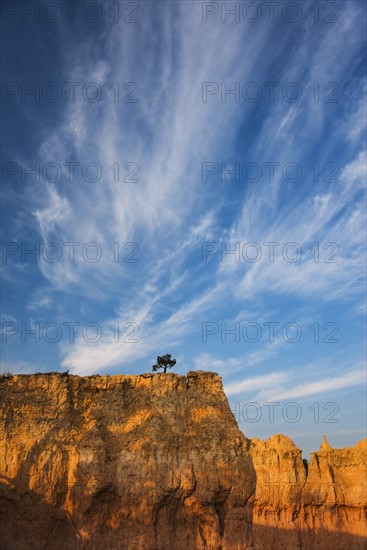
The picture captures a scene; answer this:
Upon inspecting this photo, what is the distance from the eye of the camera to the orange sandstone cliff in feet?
90.5

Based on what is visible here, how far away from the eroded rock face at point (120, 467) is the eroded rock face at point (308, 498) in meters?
2.40

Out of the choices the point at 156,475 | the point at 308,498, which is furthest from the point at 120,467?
the point at 308,498

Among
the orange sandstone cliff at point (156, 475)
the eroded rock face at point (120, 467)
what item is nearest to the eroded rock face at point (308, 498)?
the orange sandstone cliff at point (156, 475)

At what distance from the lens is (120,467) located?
28812mm

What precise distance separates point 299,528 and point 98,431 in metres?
15.3

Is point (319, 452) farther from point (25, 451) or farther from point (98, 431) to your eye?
point (25, 451)

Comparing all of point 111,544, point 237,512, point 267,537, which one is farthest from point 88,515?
point 267,537

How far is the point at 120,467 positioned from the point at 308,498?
537 inches

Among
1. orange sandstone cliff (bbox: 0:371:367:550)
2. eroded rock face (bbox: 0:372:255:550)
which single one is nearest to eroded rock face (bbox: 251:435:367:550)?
orange sandstone cliff (bbox: 0:371:367:550)

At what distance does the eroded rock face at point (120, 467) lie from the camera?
27500mm

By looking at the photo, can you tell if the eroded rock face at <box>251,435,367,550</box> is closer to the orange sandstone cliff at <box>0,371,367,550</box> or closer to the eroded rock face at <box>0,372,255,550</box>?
the orange sandstone cliff at <box>0,371,367,550</box>

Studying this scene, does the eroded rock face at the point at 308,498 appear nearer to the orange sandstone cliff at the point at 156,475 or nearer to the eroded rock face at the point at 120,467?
→ the orange sandstone cliff at the point at 156,475

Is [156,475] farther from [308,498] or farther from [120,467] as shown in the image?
[308,498]

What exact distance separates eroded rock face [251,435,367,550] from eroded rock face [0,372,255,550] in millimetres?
2401
